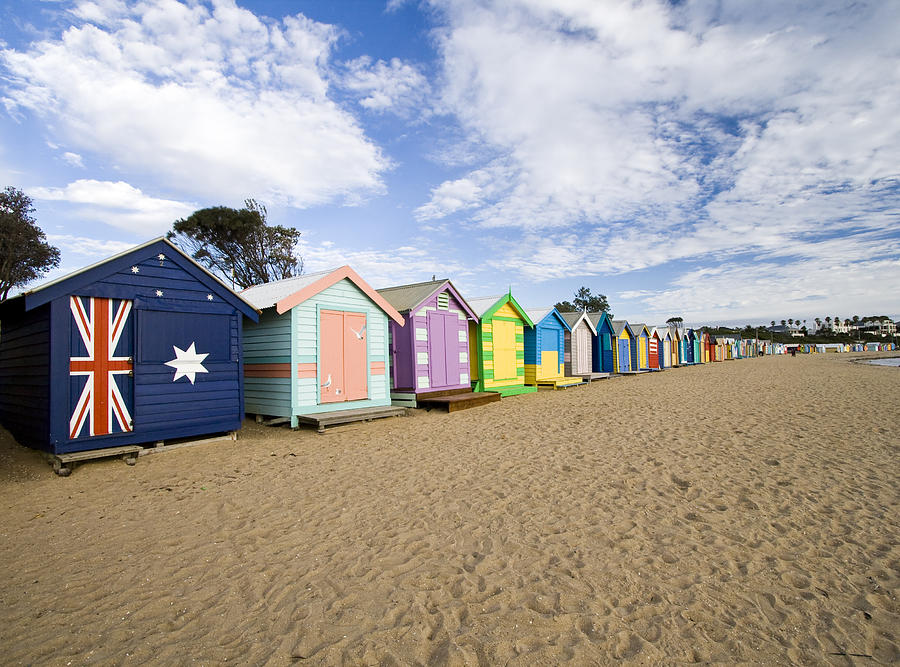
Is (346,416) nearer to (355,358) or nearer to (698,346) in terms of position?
(355,358)

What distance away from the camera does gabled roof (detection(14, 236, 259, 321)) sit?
6.98 metres

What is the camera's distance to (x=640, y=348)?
32344 millimetres

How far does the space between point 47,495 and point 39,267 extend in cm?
2285

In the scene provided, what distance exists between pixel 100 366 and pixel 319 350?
4.23 meters

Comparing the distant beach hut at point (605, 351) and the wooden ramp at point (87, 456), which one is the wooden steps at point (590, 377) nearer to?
the distant beach hut at point (605, 351)

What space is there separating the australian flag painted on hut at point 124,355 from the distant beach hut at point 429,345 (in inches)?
218

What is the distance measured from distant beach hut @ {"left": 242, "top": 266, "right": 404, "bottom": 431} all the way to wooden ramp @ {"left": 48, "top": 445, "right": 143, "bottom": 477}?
3.21 m

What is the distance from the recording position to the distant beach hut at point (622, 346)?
2889 cm

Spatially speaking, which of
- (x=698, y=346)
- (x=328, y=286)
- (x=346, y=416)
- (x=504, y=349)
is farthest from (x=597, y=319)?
(x=698, y=346)

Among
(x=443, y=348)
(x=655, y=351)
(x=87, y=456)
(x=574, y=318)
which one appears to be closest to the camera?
(x=87, y=456)

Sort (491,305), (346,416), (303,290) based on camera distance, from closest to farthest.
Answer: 1. (303,290)
2. (346,416)
3. (491,305)

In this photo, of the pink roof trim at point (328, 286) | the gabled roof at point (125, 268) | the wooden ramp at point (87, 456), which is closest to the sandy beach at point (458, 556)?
the wooden ramp at point (87, 456)

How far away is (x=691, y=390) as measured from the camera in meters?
18.5

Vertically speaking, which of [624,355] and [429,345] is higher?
[429,345]
